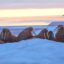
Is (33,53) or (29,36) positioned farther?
(29,36)

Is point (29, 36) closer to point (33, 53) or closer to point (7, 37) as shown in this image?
point (7, 37)

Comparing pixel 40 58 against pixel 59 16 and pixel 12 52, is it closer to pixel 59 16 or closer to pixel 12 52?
pixel 12 52

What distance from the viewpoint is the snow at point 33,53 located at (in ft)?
2.62

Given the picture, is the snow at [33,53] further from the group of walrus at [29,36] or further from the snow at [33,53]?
the group of walrus at [29,36]

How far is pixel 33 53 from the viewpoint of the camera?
89 cm

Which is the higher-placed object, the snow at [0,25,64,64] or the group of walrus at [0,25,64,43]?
the group of walrus at [0,25,64,43]

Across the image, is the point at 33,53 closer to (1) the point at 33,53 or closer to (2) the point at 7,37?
(1) the point at 33,53

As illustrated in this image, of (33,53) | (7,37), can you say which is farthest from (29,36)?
(33,53)

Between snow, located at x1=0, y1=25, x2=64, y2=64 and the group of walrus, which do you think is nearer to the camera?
snow, located at x1=0, y1=25, x2=64, y2=64

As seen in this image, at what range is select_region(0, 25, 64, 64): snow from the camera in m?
0.80

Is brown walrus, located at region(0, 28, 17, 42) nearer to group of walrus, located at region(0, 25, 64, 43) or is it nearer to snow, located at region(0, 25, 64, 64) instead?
group of walrus, located at region(0, 25, 64, 43)

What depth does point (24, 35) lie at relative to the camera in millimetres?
1332

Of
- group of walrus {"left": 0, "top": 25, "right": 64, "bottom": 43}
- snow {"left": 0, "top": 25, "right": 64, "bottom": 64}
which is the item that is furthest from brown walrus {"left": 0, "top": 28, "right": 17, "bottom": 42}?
snow {"left": 0, "top": 25, "right": 64, "bottom": 64}

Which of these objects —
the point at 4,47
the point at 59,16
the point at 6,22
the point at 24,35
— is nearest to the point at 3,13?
the point at 6,22
